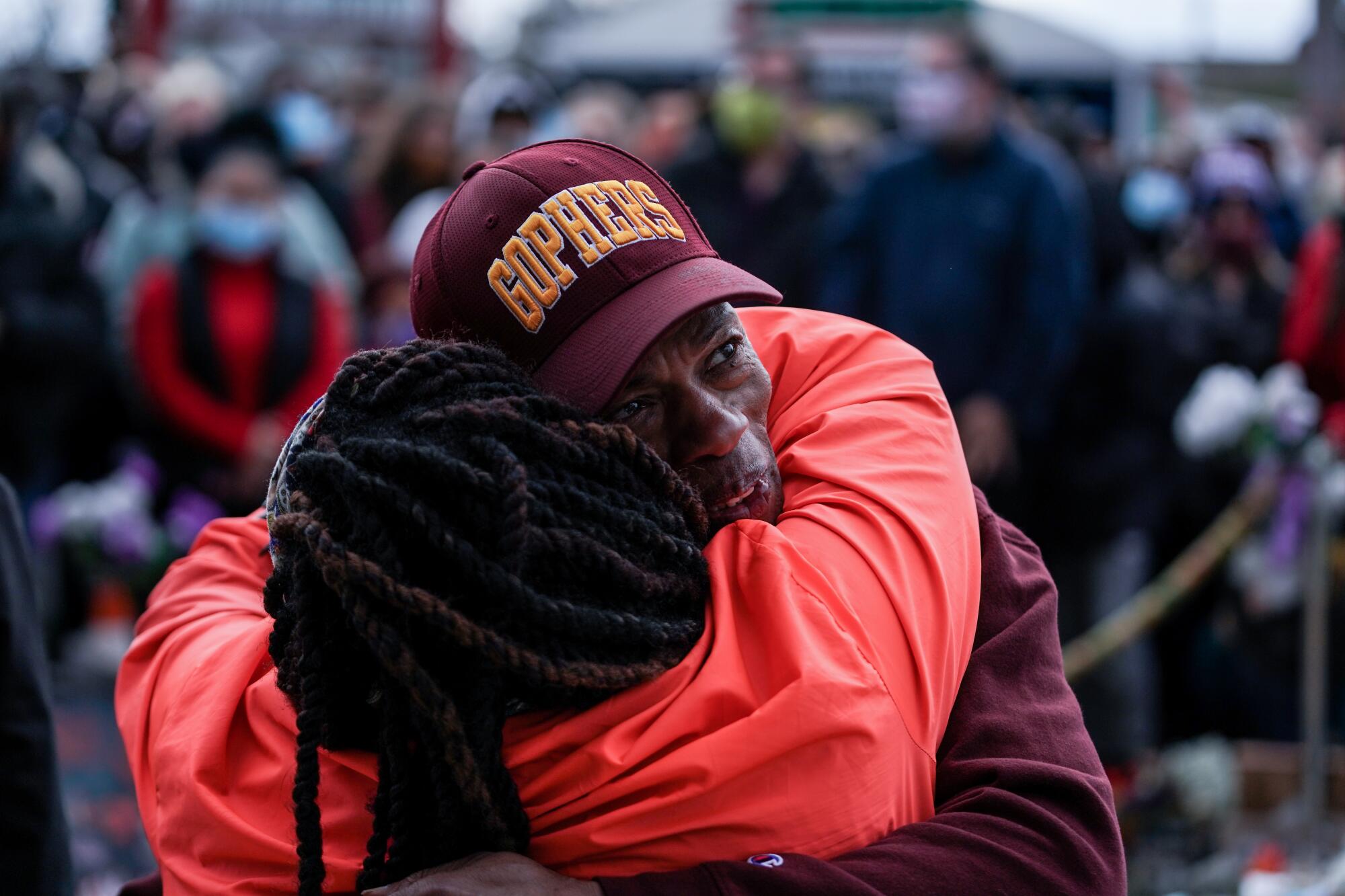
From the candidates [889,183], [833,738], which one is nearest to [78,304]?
[889,183]

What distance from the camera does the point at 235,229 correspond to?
233 inches

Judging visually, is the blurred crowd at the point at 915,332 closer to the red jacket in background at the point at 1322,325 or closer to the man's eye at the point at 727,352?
the red jacket in background at the point at 1322,325

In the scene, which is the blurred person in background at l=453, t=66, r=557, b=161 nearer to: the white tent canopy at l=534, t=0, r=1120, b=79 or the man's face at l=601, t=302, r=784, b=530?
the man's face at l=601, t=302, r=784, b=530

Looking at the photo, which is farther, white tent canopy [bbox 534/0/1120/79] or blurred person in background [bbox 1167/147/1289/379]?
white tent canopy [bbox 534/0/1120/79]

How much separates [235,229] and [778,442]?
445 cm

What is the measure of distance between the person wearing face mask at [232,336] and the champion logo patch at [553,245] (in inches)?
162

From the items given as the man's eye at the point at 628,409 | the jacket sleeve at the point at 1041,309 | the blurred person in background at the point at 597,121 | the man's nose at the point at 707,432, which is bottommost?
the jacket sleeve at the point at 1041,309

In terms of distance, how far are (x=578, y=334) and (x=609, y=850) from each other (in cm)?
61

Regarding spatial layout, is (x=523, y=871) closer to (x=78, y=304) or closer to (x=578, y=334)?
(x=578, y=334)

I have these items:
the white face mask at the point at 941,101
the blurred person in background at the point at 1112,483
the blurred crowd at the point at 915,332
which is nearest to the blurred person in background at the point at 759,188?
the blurred crowd at the point at 915,332

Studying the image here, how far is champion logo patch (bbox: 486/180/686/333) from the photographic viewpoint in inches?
70.5

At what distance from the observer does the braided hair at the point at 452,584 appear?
1.47 meters

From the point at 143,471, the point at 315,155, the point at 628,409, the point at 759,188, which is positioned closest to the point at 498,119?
the point at 315,155

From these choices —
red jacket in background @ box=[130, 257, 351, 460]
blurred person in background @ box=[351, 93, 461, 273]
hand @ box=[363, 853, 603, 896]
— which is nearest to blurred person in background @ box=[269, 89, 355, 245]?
blurred person in background @ box=[351, 93, 461, 273]
